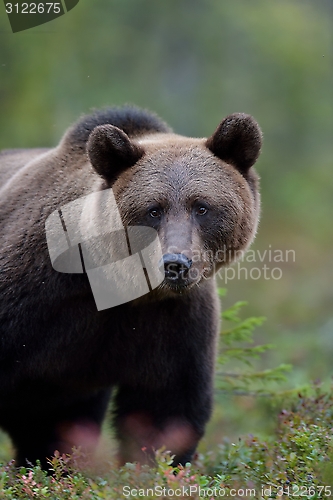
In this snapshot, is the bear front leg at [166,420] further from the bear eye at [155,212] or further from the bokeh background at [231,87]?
the bokeh background at [231,87]

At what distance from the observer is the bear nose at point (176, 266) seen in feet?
14.9

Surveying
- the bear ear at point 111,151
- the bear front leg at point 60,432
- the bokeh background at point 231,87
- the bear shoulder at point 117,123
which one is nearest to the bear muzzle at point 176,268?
the bear ear at point 111,151

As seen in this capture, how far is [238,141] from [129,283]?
1.34 metres

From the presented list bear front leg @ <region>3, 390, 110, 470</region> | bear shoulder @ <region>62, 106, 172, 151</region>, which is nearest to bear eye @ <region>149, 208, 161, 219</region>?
bear shoulder @ <region>62, 106, 172, 151</region>

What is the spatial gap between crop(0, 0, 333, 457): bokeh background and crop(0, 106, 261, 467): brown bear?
6.89 metres

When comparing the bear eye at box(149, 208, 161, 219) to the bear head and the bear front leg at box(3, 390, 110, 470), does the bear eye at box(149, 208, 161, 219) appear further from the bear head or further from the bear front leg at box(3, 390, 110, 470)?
the bear front leg at box(3, 390, 110, 470)

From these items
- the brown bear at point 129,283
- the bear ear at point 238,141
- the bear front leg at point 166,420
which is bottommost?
the bear front leg at point 166,420

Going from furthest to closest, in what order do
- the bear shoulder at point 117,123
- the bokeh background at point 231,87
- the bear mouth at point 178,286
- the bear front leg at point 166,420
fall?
1. the bokeh background at point 231,87
2. the bear shoulder at point 117,123
3. the bear front leg at point 166,420
4. the bear mouth at point 178,286

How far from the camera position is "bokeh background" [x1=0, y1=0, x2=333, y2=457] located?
15.1m

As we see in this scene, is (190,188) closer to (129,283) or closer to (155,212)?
(155,212)

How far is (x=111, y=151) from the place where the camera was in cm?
511

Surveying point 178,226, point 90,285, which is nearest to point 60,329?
point 90,285

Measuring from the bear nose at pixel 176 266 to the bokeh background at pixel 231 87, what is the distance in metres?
8.03

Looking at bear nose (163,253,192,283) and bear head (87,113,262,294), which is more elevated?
bear head (87,113,262,294)
